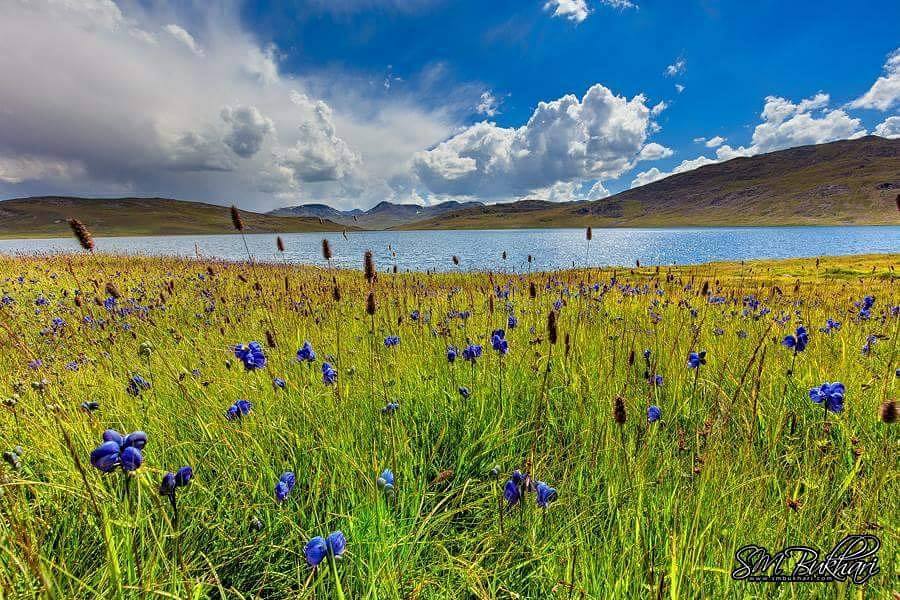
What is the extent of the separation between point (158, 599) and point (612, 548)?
2.07 metres

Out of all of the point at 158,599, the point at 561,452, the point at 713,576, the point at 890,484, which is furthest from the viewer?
the point at 561,452

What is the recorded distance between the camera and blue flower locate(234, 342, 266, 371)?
93.2 inches

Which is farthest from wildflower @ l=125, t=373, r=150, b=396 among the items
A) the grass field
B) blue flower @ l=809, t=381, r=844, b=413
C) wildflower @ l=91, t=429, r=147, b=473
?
blue flower @ l=809, t=381, r=844, b=413

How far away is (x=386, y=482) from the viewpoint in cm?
193

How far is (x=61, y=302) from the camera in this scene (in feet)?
25.8

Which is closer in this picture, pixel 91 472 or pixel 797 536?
pixel 797 536

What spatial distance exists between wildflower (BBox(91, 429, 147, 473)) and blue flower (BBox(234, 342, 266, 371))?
1.08 meters

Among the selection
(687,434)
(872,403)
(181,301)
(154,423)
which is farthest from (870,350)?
(181,301)

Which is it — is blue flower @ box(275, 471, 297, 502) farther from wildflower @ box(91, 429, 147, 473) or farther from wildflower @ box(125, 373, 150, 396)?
wildflower @ box(125, 373, 150, 396)

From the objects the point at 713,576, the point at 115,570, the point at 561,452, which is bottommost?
the point at 713,576

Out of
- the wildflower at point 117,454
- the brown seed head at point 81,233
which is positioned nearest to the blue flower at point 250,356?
the wildflower at point 117,454

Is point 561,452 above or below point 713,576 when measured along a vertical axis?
above

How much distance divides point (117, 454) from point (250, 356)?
1194mm

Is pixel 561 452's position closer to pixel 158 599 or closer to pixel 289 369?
pixel 158 599
